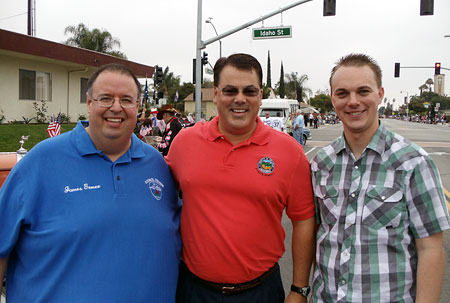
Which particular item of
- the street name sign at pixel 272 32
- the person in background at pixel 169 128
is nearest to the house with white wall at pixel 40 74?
the person in background at pixel 169 128

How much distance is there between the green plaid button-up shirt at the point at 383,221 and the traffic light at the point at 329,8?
45.3ft

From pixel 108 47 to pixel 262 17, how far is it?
75.6 ft

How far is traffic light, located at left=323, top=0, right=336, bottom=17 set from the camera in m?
14.6

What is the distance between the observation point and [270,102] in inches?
977

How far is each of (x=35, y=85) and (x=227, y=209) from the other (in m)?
20.0

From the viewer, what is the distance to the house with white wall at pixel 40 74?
17.6 meters

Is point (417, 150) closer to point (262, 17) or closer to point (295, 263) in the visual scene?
point (295, 263)

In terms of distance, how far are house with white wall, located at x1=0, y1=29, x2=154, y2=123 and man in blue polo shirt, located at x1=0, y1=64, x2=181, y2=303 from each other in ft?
55.4

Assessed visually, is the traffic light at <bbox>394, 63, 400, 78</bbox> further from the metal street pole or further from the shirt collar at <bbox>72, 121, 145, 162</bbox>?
the shirt collar at <bbox>72, 121, 145, 162</bbox>

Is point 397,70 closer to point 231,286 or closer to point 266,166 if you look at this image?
point 266,166

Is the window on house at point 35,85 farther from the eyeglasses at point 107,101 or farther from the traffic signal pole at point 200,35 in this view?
the eyeglasses at point 107,101

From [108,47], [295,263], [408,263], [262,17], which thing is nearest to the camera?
[408,263]

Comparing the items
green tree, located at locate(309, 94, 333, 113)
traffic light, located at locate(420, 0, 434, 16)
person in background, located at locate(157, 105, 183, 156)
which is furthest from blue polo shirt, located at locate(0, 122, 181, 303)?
green tree, located at locate(309, 94, 333, 113)

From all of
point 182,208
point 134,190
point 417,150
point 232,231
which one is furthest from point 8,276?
point 417,150
